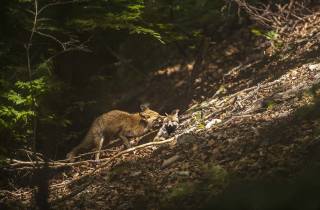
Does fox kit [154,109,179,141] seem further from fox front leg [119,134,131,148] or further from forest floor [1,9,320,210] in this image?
fox front leg [119,134,131,148]

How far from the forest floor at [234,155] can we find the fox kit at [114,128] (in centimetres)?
44

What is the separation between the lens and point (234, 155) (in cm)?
827

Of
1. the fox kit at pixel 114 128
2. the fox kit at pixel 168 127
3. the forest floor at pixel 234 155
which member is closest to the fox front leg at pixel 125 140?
the fox kit at pixel 114 128

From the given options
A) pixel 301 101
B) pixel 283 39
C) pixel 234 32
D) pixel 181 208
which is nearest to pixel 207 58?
pixel 234 32

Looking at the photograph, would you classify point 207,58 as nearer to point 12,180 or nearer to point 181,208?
point 12,180

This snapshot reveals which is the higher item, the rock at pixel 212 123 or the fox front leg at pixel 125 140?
the rock at pixel 212 123

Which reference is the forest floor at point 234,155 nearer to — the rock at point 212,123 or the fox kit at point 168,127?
A: the rock at point 212,123

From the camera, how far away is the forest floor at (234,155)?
6867 mm

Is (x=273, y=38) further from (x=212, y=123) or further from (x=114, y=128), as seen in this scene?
(x=114, y=128)

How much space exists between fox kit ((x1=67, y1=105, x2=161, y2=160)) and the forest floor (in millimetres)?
435

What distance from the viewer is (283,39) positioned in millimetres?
14406

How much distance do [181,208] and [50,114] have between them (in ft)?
16.5

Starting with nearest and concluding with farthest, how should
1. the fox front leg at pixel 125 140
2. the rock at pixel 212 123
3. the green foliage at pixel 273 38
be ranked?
1. the rock at pixel 212 123
2. the fox front leg at pixel 125 140
3. the green foliage at pixel 273 38

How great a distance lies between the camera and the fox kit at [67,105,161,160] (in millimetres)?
12398
